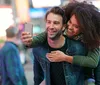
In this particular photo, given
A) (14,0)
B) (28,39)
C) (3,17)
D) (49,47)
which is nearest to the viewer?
(28,39)

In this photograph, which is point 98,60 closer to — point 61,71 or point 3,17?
point 61,71

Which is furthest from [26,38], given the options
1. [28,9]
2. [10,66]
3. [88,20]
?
[28,9]

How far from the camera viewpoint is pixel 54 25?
6.70 ft

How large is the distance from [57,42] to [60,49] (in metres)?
0.06

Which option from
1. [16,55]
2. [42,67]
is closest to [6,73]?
[16,55]

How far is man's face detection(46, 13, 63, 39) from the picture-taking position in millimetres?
2033

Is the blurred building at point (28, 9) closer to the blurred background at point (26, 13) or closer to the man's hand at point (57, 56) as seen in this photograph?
the blurred background at point (26, 13)

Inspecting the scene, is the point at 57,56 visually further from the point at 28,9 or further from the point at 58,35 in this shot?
the point at 28,9

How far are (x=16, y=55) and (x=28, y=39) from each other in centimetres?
200

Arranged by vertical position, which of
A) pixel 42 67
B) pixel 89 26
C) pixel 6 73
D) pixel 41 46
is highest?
pixel 89 26

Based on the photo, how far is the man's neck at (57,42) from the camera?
212 cm

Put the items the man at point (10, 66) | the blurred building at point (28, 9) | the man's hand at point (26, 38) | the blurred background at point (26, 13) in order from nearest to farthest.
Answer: the man's hand at point (26, 38), the man at point (10, 66), the blurred background at point (26, 13), the blurred building at point (28, 9)

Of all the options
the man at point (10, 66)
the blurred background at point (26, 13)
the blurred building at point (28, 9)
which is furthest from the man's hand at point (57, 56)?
the blurred building at point (28, 9)

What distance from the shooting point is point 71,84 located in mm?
2150
